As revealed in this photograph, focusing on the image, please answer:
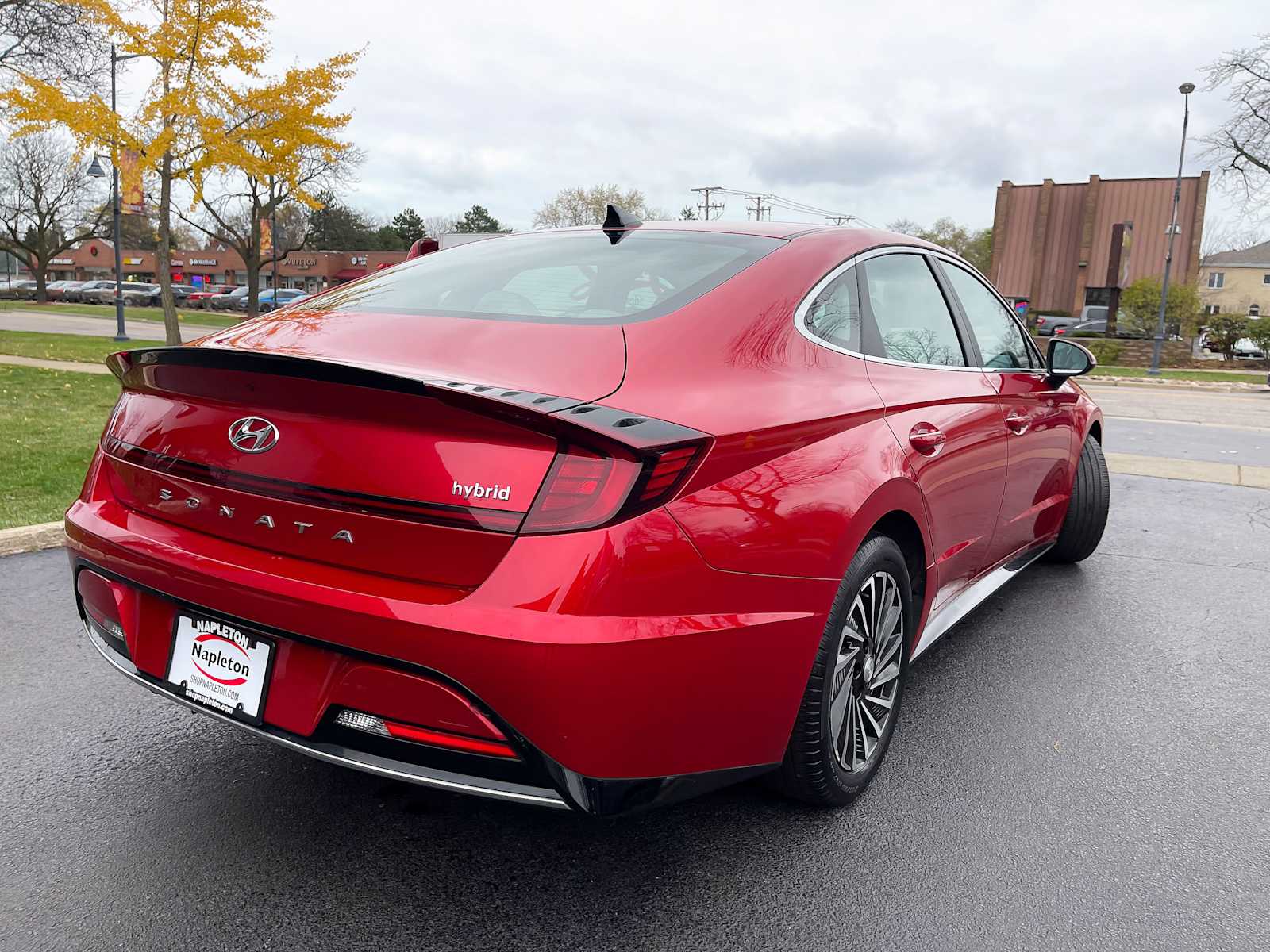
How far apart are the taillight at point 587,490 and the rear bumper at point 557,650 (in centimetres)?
3

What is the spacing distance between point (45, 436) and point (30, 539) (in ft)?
11.6

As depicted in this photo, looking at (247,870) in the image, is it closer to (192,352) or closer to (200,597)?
(200,597)

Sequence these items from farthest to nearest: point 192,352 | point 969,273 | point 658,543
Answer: point 969,273
point 192,352
point 658,543

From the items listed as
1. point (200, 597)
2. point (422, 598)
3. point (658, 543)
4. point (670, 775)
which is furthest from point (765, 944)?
point (200, 597)

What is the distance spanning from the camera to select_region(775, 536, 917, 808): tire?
239cm

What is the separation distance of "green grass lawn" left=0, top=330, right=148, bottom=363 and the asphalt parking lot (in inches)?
523

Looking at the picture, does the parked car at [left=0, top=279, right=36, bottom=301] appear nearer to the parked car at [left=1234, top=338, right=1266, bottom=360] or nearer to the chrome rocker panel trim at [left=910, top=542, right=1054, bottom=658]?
the parked car at [left=1234, top=338, right=1266, bottom=360]

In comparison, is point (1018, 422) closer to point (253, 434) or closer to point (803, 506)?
point (803, 506)

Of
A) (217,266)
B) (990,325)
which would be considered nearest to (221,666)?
(990,325)

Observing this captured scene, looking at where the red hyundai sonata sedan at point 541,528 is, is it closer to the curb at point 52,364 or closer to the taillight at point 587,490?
the taillight at point 587,490

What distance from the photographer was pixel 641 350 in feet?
7.19

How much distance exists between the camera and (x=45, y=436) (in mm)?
7824

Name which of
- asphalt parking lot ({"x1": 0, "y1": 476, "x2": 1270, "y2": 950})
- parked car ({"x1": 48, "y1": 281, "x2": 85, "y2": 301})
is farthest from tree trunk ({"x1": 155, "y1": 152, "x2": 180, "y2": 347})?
parked car ({"x1": 48, "y1": 281, "x2": 85, "y2": 301})

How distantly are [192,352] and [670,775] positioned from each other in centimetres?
148
